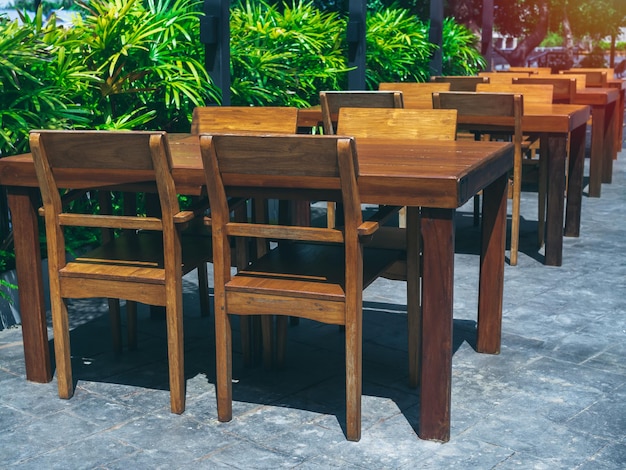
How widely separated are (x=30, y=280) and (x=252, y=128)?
1.14 m

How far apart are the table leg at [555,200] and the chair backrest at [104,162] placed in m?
2.89

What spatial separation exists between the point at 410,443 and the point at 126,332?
1.72 meters

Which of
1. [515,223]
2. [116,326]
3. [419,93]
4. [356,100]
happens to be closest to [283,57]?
[419,93]

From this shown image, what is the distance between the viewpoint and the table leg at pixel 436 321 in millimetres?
3029

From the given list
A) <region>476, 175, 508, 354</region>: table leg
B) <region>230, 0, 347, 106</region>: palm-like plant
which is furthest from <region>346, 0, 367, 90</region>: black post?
<region>476, 175, 508, 354</region>: table leg

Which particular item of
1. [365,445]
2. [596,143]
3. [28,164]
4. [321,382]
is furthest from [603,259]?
[28,164]

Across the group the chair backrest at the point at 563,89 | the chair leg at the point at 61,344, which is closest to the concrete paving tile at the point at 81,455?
the chair leg at the point at 61,344

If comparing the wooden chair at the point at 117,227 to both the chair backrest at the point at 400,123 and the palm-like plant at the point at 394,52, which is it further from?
the palm-like plant at the point at 394,52

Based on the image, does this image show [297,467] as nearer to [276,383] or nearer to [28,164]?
[276,383]

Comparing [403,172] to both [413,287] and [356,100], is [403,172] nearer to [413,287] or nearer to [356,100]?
[413,287]

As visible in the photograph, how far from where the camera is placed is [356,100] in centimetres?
574

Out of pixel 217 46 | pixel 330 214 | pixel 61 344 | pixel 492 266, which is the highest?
pixel 217 46

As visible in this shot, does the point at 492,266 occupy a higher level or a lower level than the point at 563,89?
lower

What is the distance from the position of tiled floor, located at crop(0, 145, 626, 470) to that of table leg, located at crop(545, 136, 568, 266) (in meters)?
0.70
